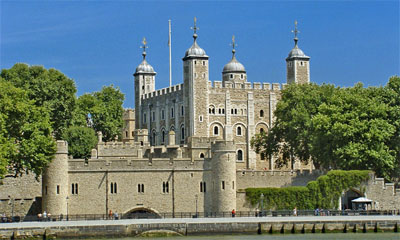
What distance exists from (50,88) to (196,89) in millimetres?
22212

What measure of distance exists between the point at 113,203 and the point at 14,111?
8434 mm

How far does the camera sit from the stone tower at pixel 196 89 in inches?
4075

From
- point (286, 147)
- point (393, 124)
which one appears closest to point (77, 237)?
point (393, 124)

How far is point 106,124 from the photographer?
99.9 m

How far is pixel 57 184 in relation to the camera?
66500mm

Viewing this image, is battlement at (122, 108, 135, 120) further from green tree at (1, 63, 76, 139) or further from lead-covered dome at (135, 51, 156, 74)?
green tree at (1, 63, 76, 139)

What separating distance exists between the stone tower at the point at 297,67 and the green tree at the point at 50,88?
102 ft

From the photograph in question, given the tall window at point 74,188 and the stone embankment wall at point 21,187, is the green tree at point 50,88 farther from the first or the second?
the tall window at point 74,188

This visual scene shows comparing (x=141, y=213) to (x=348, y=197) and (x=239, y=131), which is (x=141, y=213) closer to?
(x=348, y=197)

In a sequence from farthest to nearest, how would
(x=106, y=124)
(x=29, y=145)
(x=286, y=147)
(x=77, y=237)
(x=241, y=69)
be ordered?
(x=241, y=69)
(x=106, y=124)
(x=286, y=147)
(x=29, y=145)
(x=77, y=237)

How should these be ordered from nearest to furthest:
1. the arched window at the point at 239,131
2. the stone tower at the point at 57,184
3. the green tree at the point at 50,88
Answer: the stone tower at the point at 57,184
the green tree at the point at 50,88
the arched window at the point at 239,131

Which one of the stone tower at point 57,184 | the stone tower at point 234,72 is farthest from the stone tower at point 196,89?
the stone tower at point 57,184

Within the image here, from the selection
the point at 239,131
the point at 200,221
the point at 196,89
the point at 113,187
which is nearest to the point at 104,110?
the point at 196,89

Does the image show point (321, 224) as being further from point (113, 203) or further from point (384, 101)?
point (384, 101)
